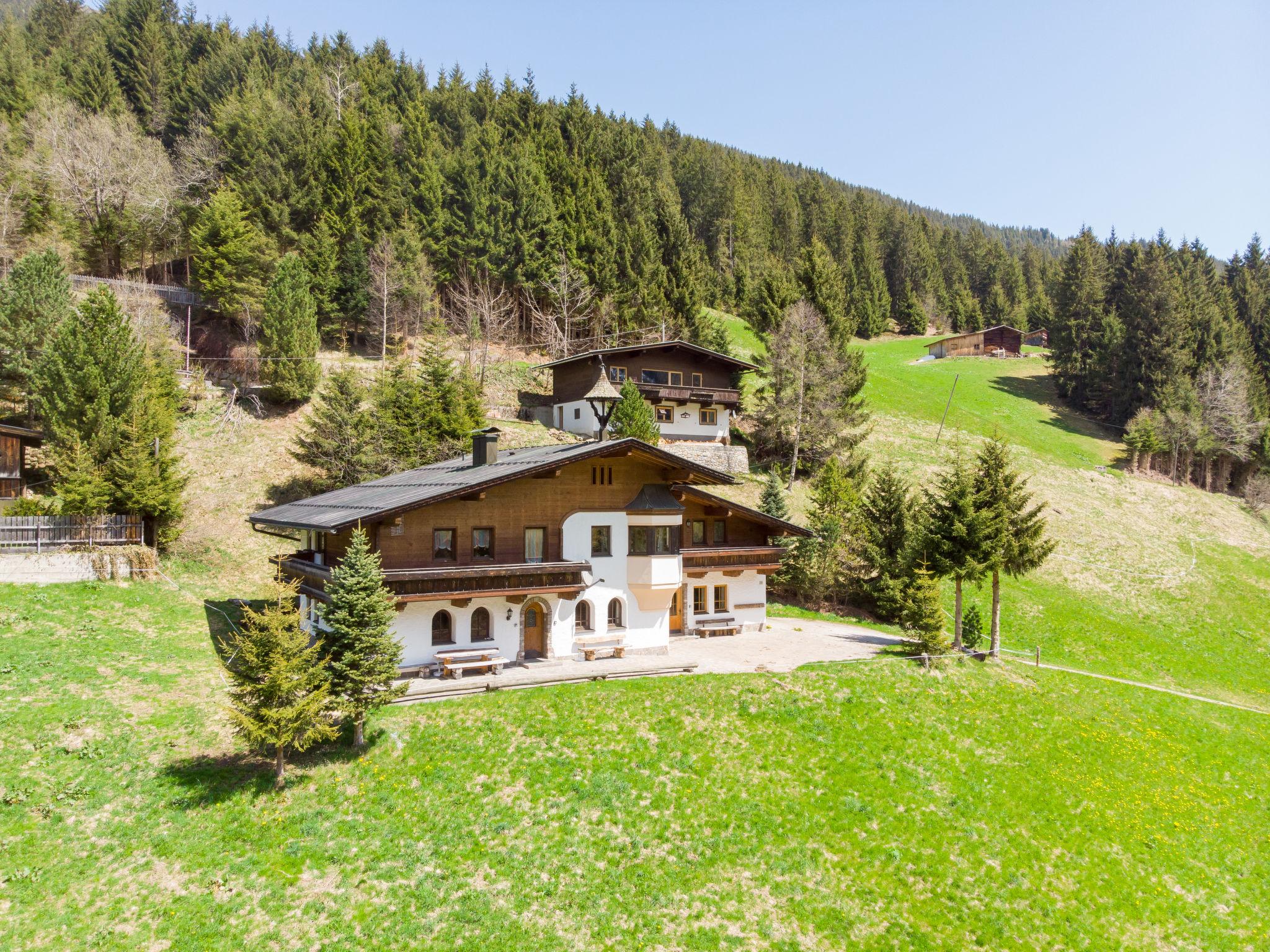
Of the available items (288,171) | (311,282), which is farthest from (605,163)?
(311,282)

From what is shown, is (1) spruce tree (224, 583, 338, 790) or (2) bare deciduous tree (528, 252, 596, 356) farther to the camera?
(2) bare deciduous tree (528, 252, 596, 356)

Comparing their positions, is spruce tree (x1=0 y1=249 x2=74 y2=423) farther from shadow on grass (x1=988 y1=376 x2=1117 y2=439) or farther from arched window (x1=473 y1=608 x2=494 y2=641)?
shadow on grass (x1=988 y1=376 x2=1117 y2=439)

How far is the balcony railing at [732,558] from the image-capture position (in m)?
28.0

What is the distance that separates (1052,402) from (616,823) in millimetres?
81281

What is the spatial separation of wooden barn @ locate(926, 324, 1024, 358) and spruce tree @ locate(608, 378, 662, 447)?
68465 millimetres

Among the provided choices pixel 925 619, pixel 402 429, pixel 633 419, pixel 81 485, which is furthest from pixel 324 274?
pixel 925 619

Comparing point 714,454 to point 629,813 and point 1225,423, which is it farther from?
point 1225,423

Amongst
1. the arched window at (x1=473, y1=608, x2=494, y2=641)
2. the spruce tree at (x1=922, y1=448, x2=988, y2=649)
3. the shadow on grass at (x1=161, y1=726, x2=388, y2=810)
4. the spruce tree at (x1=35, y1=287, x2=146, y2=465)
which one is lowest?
the shadow on grass at (x1=161, y1=726, x2=388, y2=810)

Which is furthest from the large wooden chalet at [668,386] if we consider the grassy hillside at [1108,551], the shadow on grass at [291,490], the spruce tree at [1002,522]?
the spruce tree at [1002,522]

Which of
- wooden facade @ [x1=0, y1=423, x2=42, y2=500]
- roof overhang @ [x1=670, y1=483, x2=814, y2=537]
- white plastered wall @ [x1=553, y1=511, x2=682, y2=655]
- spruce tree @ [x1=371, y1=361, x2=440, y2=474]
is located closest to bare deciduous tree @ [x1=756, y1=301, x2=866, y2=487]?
roof overhang @ [x1=670, y1=483, x2=814, y2=537]

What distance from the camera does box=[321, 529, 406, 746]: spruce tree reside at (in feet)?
53.4

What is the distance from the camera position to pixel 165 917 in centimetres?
1187

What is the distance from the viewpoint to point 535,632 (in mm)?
23859

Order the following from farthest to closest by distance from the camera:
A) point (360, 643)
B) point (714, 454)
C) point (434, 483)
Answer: point (714, 454) < point (434, 483) < point (360, 643)
